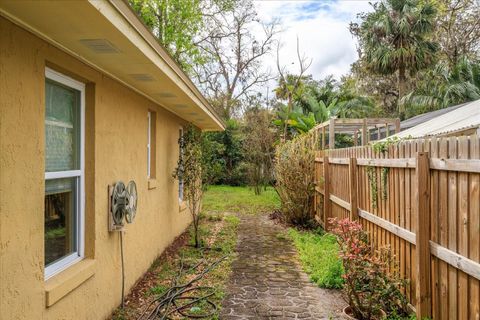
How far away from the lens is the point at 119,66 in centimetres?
420

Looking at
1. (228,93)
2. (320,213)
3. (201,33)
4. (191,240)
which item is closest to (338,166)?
(320,213)

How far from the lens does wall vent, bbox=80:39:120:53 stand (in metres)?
3.24

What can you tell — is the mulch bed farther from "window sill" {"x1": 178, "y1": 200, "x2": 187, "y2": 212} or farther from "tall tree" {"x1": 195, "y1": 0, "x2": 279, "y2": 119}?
"tall tree" {"x1": 195, "y1": 0, "x2": 279, "y2": 119}

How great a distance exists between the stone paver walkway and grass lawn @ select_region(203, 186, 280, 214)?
19.7 feet

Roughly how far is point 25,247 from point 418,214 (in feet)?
11.7

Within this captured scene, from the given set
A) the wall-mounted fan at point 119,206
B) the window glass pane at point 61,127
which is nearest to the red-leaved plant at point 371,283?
the wall-mounted fan at point 119,206

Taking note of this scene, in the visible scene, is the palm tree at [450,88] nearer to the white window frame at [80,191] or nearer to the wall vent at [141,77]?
the wall vent at [141,77]

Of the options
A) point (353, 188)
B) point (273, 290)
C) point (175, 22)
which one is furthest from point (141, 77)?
point (175, 22)

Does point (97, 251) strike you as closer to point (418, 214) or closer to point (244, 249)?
point (418, 214)

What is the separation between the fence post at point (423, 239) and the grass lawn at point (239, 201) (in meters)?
10.4

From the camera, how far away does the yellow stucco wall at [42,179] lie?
9.00 feet

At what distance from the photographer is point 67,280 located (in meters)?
3.52

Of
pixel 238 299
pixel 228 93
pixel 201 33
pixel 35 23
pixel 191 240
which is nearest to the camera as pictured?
pixel 35 23

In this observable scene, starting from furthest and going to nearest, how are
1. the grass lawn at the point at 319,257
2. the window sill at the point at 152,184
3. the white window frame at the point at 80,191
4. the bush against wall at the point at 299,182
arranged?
the bush against wall at the point at 299,182
the window sill at the point at 152,184
the grass lawn at the point at 319,257
the white window frame at the point at 80,191
